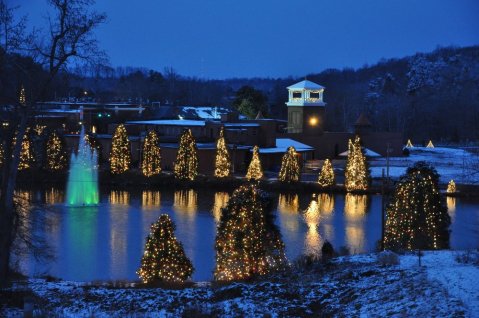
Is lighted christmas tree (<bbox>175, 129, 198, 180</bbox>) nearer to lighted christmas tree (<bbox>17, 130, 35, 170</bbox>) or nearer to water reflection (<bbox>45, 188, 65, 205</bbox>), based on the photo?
water reflection (<bbox>45, 188, 65, 205</bbox>)

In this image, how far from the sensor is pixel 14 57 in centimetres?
1147

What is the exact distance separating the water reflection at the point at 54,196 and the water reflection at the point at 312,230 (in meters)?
10.9

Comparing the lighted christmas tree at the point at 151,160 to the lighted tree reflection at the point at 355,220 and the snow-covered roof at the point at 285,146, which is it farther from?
the lighted tree reflection at the point at 355,220

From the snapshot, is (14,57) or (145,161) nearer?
(14,57)

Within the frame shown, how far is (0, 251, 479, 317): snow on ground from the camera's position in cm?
881

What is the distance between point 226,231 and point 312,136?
3577 cm

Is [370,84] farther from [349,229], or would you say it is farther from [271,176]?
[349,229]

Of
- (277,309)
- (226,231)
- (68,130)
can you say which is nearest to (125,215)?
(226,231)

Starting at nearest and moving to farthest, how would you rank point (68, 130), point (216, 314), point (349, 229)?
point (216, 314) < point (349, 229) < point (68, 130)

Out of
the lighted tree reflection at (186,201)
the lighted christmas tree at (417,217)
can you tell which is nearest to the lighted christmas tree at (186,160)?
the lighted tree reflection at (186,201)

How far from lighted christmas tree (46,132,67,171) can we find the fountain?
→ 0.58 metres

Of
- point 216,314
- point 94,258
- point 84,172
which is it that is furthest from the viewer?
point 84,172

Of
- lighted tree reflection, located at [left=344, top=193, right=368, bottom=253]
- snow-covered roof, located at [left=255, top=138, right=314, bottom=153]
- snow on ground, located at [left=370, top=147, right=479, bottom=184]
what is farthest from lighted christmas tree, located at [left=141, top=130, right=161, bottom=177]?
snow on ground, located at [left=370, top=147, right=479, bottom=184]

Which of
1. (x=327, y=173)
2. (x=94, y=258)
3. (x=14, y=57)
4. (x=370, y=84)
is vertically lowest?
(x=94, y=258)
